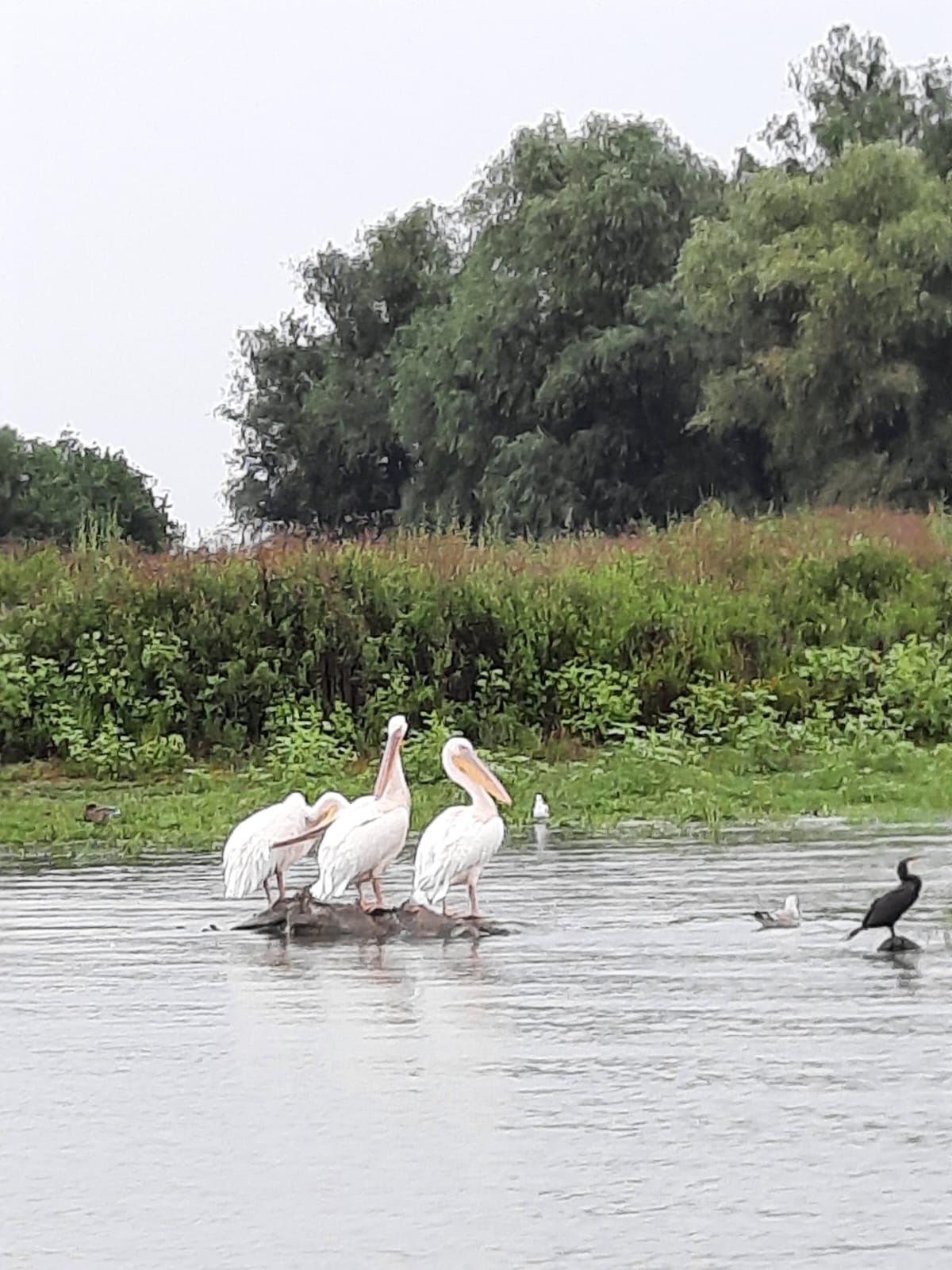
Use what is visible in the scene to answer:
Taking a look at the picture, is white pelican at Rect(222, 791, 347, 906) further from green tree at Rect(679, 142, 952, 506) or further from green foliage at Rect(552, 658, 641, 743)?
green tree at Rect(679, 142, 952, 506)

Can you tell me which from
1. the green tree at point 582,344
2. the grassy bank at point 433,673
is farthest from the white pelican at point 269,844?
the green tree at point 582,344

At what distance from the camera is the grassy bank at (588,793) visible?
17.7m

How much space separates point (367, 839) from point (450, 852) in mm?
419

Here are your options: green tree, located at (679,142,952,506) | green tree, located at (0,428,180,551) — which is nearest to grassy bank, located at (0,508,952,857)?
green tree, located at (0,428,180,551)

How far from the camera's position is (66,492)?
51906 millimetres

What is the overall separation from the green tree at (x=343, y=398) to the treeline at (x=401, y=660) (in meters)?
44.9

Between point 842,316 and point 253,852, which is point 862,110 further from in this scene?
point 253,852

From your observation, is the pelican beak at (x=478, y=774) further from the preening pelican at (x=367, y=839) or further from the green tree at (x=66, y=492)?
the green tree at (x=66, y=492)

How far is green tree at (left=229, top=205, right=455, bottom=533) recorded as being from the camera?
70.6 meters

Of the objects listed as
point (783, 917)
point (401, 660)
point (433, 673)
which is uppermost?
point (401, 660)

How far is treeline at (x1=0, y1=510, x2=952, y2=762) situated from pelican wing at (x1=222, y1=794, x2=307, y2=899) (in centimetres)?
884

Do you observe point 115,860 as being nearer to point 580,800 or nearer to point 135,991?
point 580,800

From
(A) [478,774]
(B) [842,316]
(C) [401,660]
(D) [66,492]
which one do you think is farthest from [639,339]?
(A) [478,774]

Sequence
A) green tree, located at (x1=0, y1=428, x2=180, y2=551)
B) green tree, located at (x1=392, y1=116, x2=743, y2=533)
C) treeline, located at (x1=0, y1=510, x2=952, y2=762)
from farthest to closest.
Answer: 1. green tree, located at (x1=392, y1=116, x2=743, y2=533)
2. green tree, located at (x1=0, y1=428, x2=180, y2=551)
3. treeline, located at (x1=0, y1=510, x2=952, y2=762)
